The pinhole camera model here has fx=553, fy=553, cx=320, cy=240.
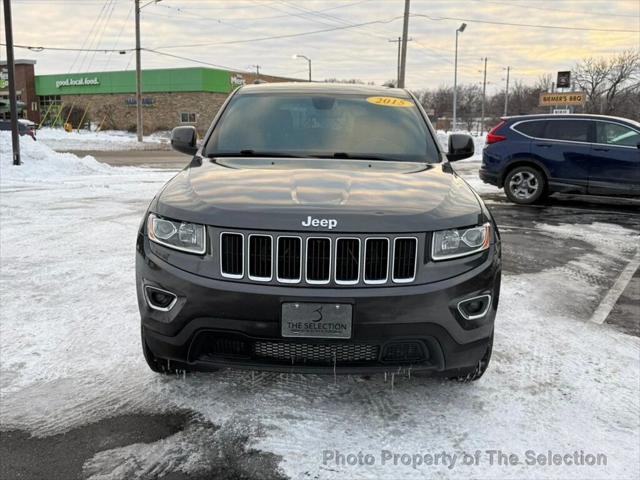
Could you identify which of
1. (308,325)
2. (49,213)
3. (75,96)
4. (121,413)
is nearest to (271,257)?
(308,325)

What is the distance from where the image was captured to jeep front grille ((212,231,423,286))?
8.36ft

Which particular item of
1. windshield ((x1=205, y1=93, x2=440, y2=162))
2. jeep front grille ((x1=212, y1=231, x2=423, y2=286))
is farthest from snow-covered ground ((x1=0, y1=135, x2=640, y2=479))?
windshield ((x1=205, y1=93, x2=440, y2=162))

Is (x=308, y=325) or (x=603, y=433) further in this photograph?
(x=603, y=433)

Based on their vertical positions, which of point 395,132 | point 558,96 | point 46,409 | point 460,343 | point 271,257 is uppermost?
point 558,96

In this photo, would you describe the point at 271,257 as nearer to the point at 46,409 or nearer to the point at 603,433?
the point at 46,409

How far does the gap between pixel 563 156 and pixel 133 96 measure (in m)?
50.8

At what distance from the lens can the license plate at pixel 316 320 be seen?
250 centimetres

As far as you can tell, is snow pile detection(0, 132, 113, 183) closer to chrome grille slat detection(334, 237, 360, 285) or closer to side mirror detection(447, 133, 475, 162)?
side mirror detection(447, 133, 475, 162)

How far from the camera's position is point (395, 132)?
4.03 m

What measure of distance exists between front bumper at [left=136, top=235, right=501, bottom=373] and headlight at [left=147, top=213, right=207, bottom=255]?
109 millimetres

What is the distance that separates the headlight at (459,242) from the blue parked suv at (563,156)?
8406 mm

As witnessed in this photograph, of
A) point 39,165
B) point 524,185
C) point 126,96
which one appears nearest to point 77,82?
point 126,96

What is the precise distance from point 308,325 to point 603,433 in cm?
162

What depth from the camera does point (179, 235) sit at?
2727 millimetres
